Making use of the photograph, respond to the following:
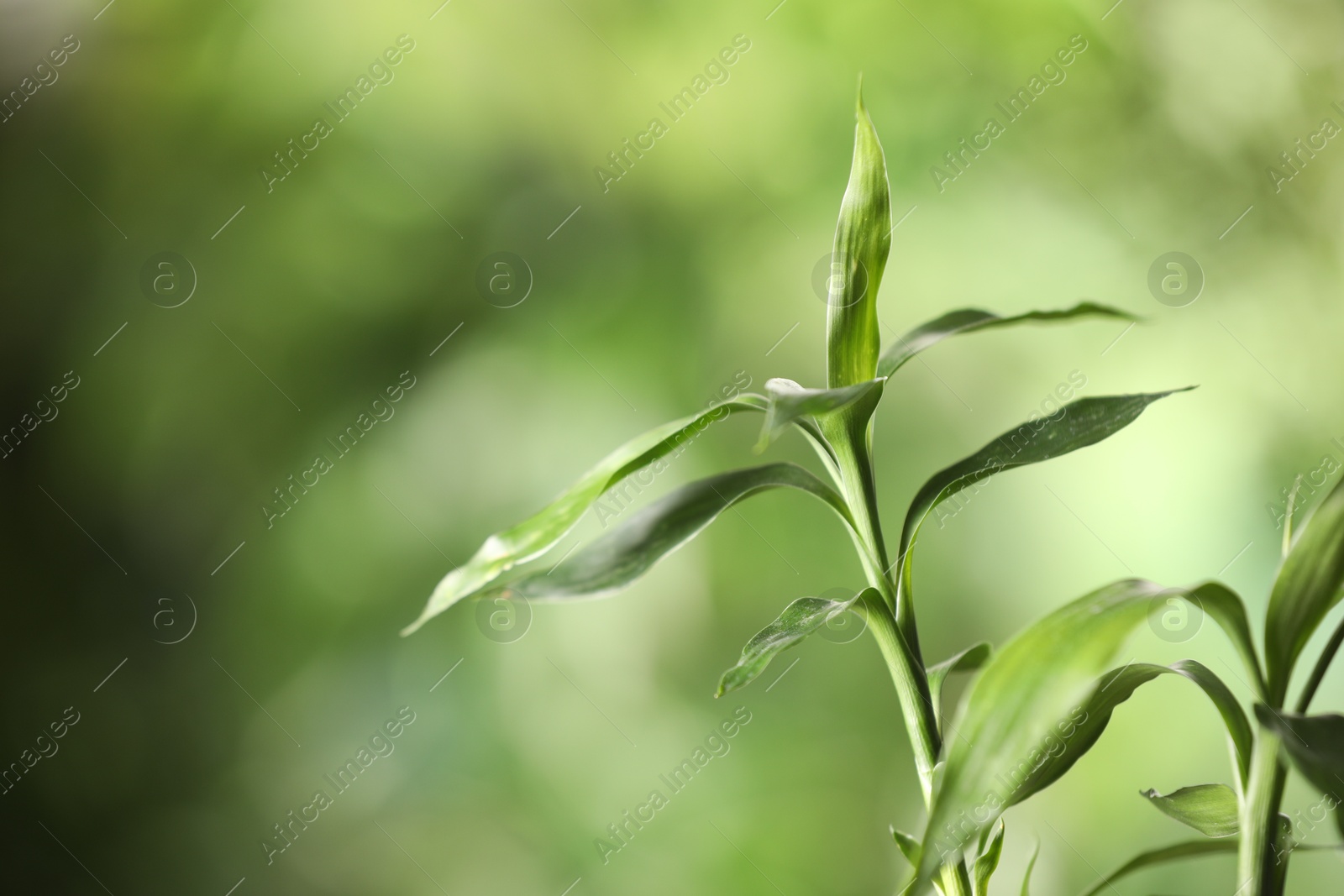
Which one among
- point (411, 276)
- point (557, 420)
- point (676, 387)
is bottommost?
point (676, 387)

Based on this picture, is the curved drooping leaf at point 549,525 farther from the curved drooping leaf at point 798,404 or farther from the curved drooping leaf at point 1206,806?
the curved drooping leaf at point 1206,806

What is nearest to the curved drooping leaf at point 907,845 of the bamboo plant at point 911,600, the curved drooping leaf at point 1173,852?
the bamboo plant at point 911,600

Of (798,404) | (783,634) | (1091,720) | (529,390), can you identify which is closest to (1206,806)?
(1091,720)

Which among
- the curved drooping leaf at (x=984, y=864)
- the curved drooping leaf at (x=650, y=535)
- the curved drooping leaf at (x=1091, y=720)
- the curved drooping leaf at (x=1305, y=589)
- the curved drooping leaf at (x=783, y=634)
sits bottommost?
the curved drooping leaf at (x=984, y=864)

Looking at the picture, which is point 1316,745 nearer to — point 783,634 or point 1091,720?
point 1091,720

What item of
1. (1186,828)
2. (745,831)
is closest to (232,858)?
(745,831)

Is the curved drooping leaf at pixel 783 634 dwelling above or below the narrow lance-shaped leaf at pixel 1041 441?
above

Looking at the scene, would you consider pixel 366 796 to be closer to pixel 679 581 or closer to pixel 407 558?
pixel 407 558
